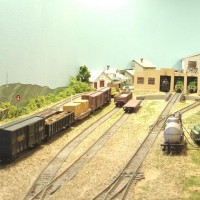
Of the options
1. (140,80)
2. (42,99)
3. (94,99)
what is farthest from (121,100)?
(140,80)

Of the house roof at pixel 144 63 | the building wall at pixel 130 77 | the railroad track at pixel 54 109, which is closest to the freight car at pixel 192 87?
the house roof at pixel 144 63

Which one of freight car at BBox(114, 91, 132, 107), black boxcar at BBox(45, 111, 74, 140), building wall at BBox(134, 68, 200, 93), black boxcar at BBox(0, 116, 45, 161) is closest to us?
black boxcar at BBox(0, 116, 45, 161)

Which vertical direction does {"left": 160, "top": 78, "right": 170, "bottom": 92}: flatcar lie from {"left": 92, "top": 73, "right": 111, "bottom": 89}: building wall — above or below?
below

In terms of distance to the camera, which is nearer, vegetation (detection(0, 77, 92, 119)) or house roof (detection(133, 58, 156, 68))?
vegetation (detection(0, 77, 92, 119))

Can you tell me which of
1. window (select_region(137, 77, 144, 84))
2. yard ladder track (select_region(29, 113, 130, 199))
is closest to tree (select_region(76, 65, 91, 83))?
window (select_region(137, 77, 144, 84))

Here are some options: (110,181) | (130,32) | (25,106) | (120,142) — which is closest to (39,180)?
(110,181)

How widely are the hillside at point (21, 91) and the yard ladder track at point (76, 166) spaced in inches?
541

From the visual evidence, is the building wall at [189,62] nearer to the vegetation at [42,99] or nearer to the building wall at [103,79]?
the building wall at [103,79]

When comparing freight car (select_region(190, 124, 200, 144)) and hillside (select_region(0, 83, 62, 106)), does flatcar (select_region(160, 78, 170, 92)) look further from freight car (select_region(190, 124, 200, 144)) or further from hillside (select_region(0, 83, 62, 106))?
freight car (select_region(190, 124, 200, 144))

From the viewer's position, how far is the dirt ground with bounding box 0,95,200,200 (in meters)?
19.6

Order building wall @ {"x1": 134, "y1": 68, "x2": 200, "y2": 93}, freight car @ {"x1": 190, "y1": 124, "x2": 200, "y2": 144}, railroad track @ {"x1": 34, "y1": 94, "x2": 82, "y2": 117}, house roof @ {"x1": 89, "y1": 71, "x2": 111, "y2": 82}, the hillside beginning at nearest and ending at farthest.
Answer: freight car @ {"x1": 190, "y1": 124, "x2": 200, "y2": 144}
railroad track @ {"x1": 34, "y1": 94, "x2": 82, "y2": 117}
the hillside
building wall @ {"x1": 134, "y1": 68, "x2": 200, "y2": 93}
house roof @ {"x1": 89, "y1": 71, "x2": 111, "y2": 82}

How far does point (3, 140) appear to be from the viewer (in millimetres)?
23922

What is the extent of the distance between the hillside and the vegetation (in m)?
0.24

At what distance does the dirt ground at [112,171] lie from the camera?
19562mm
